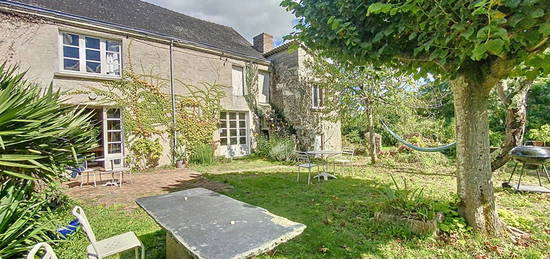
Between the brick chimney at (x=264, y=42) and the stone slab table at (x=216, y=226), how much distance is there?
12319mm

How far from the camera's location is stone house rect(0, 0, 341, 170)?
7296 millimetres

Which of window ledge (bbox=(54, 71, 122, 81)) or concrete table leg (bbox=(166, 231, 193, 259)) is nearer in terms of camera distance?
concrete table leg (bbox=(166, 231, 193, 259))

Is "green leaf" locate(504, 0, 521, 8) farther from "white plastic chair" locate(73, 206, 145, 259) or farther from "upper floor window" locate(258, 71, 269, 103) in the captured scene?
"upper floor window" locate(258, 71, 269, 103)

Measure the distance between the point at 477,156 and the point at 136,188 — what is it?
7.00 metres

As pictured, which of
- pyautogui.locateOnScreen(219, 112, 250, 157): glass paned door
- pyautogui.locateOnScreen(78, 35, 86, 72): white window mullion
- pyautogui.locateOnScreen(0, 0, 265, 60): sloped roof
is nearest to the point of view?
pyautogui.locateOnScreen(78, 35, 86, 72): white window mullion

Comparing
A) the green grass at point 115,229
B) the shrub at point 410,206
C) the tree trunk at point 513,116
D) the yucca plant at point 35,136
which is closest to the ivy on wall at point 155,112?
the green grass at point 115,229

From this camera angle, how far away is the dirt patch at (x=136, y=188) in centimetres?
530

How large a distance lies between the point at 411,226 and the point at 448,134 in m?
12.2

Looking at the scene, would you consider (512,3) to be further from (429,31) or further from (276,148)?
(276,148)

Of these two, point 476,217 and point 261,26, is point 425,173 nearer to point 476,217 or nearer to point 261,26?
point 476,217

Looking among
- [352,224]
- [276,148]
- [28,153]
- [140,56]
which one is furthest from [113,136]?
[352,224]

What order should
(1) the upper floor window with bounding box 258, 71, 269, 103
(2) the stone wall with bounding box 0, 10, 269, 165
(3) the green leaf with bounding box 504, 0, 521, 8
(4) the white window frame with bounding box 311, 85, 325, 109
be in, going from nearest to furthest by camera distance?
1. (3) the green leaf with bounding box 504, 0, 521, 8
2. (2) the stone wall with bounding box 0, 10, 269, 165
3. (4) the white window frame with bounding box 311, 85, 325, 109
4. (1) the upper floor window with bounding box 258, 71, 269, 103

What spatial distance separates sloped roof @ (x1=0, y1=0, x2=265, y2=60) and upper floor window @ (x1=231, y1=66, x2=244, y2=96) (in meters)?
0.82

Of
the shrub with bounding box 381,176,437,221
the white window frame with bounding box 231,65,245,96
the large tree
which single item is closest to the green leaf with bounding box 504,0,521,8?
the large tree
